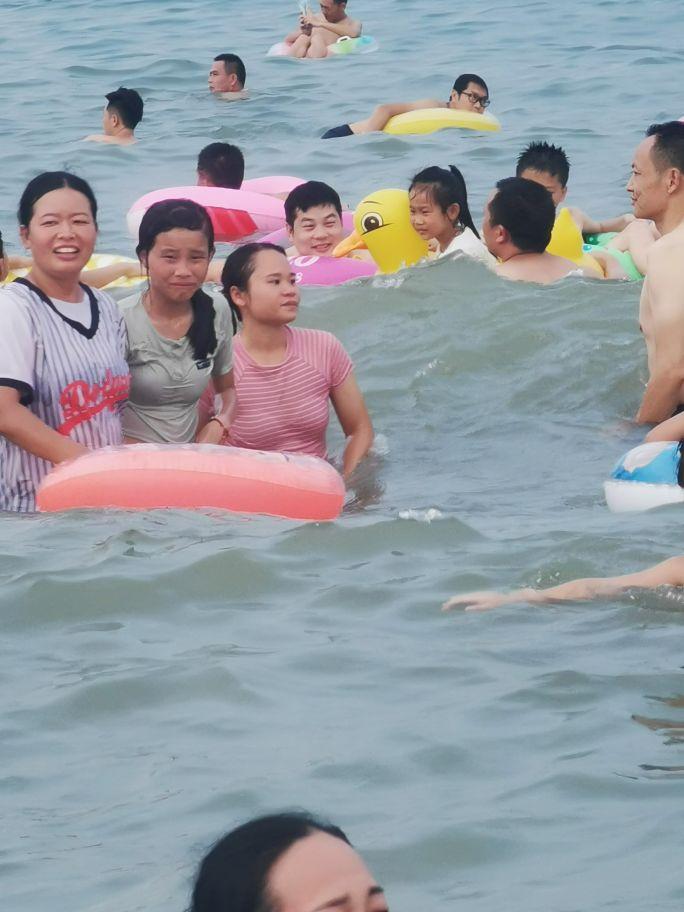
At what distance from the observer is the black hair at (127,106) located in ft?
46.9

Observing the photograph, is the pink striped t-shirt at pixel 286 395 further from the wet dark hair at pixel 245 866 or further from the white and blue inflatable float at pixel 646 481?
the wet dark hair at pixel 245 866

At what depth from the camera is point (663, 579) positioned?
462 centimetres

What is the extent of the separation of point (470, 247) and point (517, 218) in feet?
2.27

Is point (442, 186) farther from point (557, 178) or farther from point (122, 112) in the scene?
point (122, 112)

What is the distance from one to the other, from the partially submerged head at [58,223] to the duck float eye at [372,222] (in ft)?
11.6

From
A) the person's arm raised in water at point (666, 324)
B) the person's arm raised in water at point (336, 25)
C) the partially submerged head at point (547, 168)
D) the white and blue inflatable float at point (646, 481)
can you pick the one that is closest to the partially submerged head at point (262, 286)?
the white and blue inflatable float at point (646, 481)

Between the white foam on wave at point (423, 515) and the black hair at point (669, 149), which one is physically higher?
the black hair at point (669, 149)

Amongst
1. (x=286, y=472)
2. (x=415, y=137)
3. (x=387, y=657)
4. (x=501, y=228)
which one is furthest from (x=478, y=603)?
(x=415, y=137)

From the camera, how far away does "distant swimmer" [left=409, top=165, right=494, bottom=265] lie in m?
8.76

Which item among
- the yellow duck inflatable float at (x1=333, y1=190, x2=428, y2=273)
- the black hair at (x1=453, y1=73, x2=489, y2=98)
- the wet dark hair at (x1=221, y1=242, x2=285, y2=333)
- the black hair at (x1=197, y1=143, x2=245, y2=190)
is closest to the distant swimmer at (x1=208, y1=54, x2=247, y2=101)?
the black hair at (x1=453, y1=73, x2=489, y2=98)

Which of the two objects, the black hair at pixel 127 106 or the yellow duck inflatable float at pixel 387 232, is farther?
the black hair at pixel 127 106

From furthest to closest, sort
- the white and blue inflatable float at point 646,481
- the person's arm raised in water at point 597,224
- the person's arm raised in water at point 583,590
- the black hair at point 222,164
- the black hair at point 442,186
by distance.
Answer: the black hair at point 222,164 → the person's arm raised in water at point 597,224 → the black hair at point 442,186 → the white and blue inflatable float at point 646,481 → the person's arm raised in water at point 583,590

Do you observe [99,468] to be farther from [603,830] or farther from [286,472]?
[603,830]

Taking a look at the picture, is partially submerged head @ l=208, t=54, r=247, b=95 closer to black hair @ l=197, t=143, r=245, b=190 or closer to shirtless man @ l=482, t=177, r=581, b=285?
black hair @ l=197, t=143, r=245, b=190
